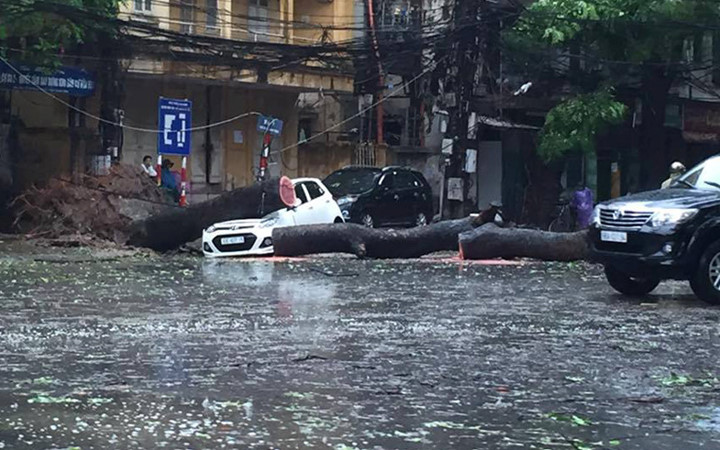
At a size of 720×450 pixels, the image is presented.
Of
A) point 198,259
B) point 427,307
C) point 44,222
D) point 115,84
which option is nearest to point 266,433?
point 427,307

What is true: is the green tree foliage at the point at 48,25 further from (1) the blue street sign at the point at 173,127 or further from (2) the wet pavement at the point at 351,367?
(2) the wet pavement at the point at 351,367

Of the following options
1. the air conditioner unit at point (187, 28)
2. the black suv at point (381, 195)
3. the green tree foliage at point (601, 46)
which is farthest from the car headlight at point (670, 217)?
the air conditioner unit at point (187, 28)

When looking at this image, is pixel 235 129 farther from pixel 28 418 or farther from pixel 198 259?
pixel 28 418

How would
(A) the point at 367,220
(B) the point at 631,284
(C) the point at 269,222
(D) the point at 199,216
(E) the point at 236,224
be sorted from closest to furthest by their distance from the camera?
(B) the point at 631,284, (E) the point at 236,224, (C) the point at 269,222, (D) the point at 199,216, (A) the point at 367,220

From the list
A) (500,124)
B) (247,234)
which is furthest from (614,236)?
(500,124)

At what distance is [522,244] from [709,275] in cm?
679

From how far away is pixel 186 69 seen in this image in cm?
3022

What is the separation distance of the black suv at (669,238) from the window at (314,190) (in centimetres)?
979

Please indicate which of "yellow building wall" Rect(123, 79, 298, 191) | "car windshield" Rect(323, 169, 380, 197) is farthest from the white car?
"yellow building wall" Rect(123, 79, 298, 191)

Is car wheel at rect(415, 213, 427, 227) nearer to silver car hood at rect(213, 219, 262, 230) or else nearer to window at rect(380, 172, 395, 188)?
window at rect(380, 172, 395, 188)

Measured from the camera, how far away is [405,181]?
28.7 metres

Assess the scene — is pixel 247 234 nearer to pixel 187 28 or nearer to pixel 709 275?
pixel 709 275

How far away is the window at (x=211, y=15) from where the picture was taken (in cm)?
3244

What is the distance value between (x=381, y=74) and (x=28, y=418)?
2454 cm
